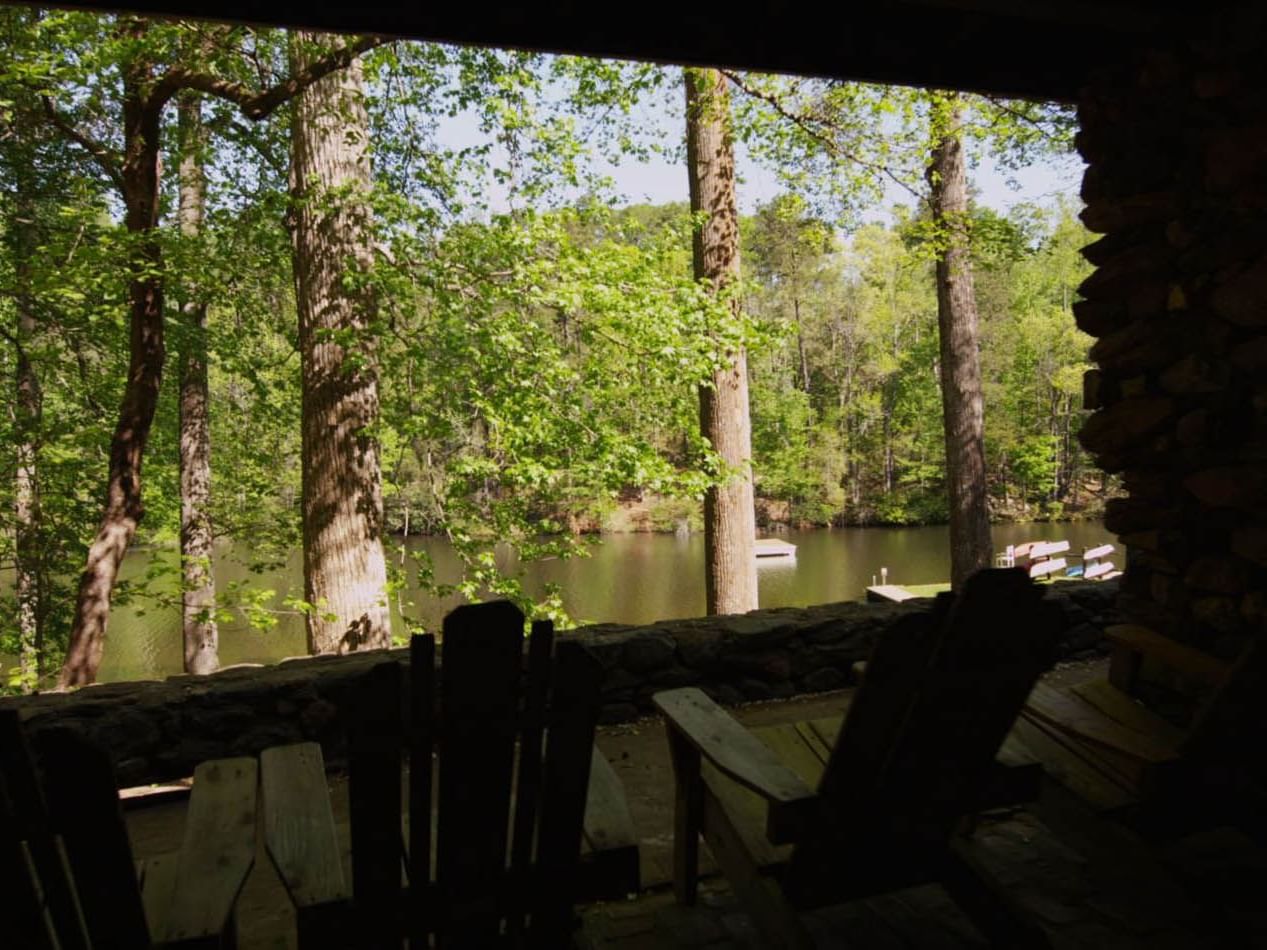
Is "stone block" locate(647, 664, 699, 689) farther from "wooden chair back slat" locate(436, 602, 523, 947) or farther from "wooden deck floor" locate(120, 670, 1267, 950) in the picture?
"wooden chair back slat" locate(436, 602, 523, 947)

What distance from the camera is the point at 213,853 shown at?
4.41 ft

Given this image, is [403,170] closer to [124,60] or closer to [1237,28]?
[124,60]

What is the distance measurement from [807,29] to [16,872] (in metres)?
2.61

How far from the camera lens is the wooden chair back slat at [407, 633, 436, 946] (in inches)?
51.1

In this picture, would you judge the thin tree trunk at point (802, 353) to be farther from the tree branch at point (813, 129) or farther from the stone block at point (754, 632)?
the stone block at point (754, 632)

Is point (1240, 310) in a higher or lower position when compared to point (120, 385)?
lower

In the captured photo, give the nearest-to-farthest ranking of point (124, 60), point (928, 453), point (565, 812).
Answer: point (565, 812), point (124, 60), point (928, 453)

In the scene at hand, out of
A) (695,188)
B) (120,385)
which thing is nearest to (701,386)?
(695,188)

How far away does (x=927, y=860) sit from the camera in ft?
5.24

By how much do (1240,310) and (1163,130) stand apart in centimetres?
62

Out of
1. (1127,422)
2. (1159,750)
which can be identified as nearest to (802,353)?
(1127,422)

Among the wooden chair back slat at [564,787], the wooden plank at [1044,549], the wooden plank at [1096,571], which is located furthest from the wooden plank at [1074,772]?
the wooden plank at [1096,571]

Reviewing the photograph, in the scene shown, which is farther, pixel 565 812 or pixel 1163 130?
pixel 1163 130

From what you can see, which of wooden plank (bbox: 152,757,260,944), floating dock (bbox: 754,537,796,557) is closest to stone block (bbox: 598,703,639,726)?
wooden plank (bbox: 152,757,260,944)
